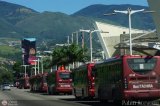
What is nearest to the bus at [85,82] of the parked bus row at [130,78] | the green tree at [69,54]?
the parked bus row at [130,78]

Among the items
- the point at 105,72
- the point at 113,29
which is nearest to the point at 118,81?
the point at 105,72

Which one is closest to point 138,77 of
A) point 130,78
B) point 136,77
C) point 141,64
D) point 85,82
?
point 136,77

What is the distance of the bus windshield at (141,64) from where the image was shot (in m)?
30.2

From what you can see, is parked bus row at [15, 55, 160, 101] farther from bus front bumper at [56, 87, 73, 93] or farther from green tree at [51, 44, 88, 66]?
green tree at [51, 44, 88, 66]

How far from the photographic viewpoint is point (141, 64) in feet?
99.4

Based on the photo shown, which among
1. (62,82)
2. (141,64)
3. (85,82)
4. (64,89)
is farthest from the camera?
(64,89)

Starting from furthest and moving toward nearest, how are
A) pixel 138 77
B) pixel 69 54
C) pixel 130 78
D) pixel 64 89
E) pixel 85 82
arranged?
pixel 69 54, pixel 64 89, pixel 85 82, pixel 138 77, pixel 130 78

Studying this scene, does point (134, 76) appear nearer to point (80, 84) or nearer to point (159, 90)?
point (159, 90)

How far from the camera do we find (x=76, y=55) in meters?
89.4

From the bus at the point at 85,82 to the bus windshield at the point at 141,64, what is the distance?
10837mm

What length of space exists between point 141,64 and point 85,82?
12.8m

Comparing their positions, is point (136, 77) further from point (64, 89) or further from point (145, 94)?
point (64, 89)

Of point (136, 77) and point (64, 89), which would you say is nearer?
point (136, 77)

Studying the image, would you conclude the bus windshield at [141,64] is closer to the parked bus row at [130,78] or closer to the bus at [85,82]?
the parked bus row at [130,78]
